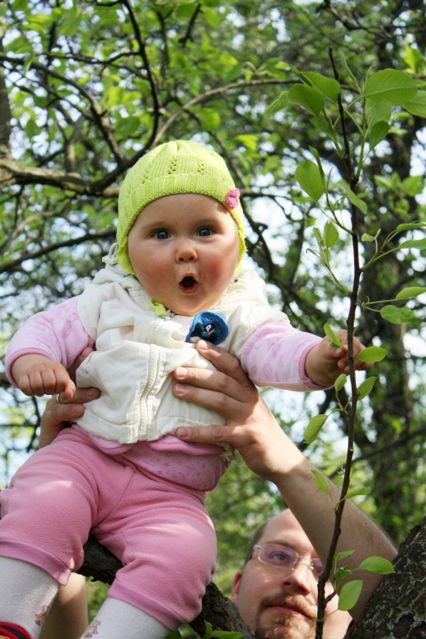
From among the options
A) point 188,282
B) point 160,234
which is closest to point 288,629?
point 188,282

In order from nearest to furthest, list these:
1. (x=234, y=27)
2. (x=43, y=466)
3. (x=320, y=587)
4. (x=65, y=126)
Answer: (x=320, y=587), (x=43, y=466), (x=65, y=126), (x=234, y=27)

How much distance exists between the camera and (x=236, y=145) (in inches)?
243

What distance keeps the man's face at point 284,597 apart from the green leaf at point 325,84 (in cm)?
218

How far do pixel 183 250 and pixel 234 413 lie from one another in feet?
1.39

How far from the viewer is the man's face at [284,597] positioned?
316 cm

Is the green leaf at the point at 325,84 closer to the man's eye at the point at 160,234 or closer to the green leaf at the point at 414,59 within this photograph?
the man's eye at the point at 160,234

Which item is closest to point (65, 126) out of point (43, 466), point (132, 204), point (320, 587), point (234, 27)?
point (234, 27)

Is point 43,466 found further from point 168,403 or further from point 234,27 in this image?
point 234,27

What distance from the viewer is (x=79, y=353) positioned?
225cm

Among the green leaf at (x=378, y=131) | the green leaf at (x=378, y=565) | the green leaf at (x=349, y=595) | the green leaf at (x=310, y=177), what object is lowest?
the green leaf at (x=349, y=595)

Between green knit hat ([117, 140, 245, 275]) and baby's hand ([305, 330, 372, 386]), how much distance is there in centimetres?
53

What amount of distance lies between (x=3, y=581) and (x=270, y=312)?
90cm

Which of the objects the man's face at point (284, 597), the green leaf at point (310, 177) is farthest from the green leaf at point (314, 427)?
the man's face at point (284, 597)

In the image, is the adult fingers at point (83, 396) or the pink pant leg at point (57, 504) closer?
the pink pant leg at point (57, 504)
